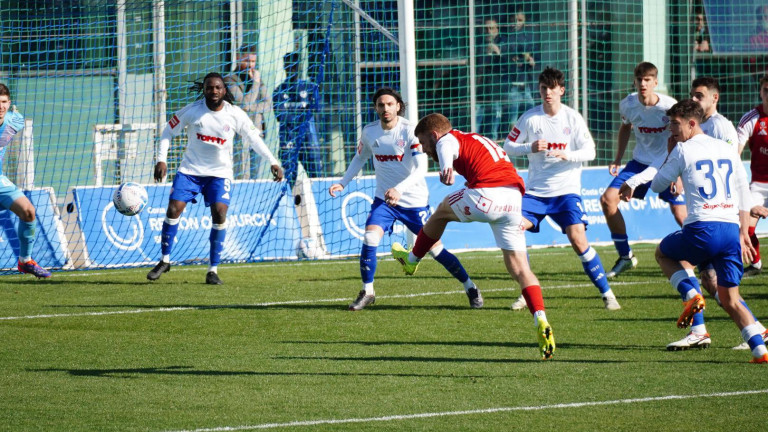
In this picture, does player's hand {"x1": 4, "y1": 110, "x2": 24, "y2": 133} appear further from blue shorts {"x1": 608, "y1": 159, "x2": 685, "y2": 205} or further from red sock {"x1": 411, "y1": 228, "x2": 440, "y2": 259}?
blue shorts {"x1": 608, "y1": 159, "x2": 685, "y2": 205}

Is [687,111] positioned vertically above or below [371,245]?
above

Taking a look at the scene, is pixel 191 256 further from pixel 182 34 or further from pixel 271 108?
pixel 182 34

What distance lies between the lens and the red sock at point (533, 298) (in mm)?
7470

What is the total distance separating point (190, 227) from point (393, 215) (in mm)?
4994

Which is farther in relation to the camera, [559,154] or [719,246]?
[559,154]

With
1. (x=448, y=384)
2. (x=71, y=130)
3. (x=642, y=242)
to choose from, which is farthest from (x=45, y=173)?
(x=448, y=384)

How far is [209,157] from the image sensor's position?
1222 centimetres

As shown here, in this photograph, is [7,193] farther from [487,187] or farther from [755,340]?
[755,340]

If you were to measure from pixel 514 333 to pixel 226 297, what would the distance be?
11.1 ft

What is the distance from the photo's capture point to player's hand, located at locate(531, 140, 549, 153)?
954cm

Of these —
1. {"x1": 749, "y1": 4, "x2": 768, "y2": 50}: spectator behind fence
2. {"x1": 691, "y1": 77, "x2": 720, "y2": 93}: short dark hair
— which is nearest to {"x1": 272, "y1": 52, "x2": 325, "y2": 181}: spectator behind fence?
{"x1": 691, "y1": 77, "x2": 720, "y2": 93}: short dark hair

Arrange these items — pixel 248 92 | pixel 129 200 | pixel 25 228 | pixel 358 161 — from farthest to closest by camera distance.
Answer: pixel 248 92 → pixel 25 228 → pixel 129 200 → pixel 358 161

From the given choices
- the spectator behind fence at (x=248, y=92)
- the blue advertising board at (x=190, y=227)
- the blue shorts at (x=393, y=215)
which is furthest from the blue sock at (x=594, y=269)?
the spectator behind fence at (x=248, y=92)

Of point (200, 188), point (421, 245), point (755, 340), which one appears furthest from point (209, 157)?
point (755, 340)
